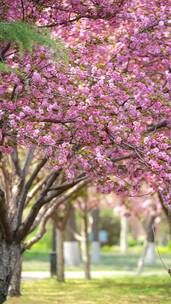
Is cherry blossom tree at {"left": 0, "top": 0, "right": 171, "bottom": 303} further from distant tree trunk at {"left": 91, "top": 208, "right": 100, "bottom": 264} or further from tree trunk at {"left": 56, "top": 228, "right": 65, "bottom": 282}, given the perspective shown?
distant tree trunk at {"left": 91, "top": 208, "right": 100, "bottom": 264}

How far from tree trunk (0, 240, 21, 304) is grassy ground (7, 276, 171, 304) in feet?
6.29

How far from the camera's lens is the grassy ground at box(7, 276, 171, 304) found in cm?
1445

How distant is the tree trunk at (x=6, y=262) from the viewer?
11.7 m

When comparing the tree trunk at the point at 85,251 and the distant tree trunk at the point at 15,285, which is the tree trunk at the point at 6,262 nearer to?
the distant tree trunk at the point at 15,285

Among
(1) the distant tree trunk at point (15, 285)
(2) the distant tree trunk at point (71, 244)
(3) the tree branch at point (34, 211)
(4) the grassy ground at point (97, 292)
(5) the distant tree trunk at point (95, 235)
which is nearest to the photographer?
(3) the tree branch at point (34, 211)

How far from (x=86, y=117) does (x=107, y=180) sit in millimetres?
954

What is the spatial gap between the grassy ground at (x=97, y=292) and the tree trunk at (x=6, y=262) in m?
1.92

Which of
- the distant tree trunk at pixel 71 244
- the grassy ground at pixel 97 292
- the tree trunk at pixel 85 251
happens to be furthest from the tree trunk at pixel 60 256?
the distant tree trunk at pixel 71 244

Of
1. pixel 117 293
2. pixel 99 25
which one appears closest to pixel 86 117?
pixel 99 25

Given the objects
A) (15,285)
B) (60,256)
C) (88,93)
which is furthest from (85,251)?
(88,93)

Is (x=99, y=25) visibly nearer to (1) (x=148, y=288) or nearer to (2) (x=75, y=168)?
(2) (x=75, y=168)

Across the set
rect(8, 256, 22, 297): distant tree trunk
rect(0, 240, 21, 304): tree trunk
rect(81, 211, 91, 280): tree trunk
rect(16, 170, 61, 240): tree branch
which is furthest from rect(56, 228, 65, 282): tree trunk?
rect(16, 170, 61, 240): tree branch

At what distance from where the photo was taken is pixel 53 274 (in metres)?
21.8

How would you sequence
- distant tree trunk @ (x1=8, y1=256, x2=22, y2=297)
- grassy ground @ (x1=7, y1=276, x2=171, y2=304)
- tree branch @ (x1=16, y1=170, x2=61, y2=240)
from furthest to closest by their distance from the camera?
1. distant tree trunk @ (x1=8, y1=256, x2=22, y2=297)
2. grassy ground @ (x1=7, y1=276, x2=171, y2=304)
3. tree branch @ (x1=16, y1=170, x2=61, y2=240)
